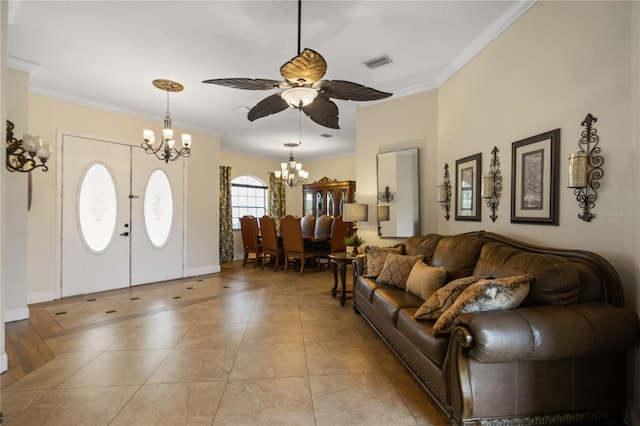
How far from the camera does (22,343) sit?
2.87 m

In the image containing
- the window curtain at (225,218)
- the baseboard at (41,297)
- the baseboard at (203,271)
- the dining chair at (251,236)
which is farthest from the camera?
the window curtain at (225,218)

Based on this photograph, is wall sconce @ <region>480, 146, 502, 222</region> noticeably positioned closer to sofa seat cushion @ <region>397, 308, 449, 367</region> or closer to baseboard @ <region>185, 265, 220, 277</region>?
sofa seat cushion @ <region>397, 308, 449, 367</region>

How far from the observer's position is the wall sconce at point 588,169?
77.7 inches

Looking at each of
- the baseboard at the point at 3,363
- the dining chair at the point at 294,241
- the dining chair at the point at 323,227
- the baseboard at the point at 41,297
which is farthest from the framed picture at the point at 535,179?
the baseboard at the point at 41,297

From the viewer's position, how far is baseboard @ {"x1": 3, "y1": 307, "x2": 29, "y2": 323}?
3352 mm

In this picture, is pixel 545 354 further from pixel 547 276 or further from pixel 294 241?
pixel 294 241

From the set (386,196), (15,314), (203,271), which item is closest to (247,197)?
(203,271)

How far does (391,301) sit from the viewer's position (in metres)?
2.61

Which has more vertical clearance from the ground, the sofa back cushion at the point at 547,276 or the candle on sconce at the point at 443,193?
the candle on sconce at the point at 443,193

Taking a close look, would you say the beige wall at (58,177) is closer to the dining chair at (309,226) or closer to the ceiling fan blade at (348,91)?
the dining chair at (309,226)

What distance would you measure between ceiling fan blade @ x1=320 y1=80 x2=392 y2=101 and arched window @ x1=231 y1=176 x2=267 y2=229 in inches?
247

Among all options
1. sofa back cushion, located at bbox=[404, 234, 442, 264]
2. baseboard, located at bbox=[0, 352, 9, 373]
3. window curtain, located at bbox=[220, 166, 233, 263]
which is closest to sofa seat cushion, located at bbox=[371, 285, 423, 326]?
sofa back cushion, located at bbox=[404, 234, 442, 264]

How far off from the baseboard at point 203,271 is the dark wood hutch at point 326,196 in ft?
10.9

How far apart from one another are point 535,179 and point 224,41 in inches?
124
